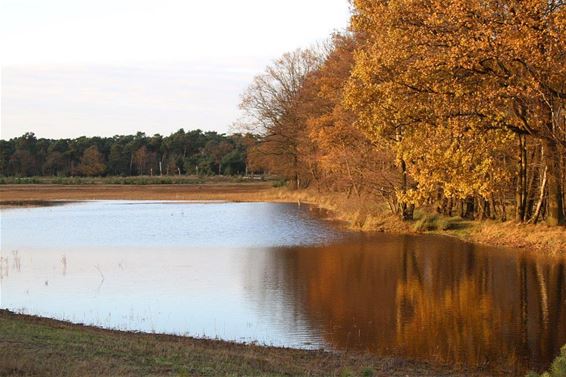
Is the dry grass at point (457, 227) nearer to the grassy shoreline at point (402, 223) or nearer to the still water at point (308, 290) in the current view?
the grassy shoreline at point (402, 223)

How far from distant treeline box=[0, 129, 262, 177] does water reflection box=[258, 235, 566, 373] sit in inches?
3332

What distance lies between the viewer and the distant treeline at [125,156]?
374 feet

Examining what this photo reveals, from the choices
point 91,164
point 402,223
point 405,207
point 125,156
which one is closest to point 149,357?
point 402,223

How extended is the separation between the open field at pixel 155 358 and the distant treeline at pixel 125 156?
9643 cm

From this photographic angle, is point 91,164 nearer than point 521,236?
No

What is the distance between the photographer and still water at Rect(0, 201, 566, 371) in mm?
14438

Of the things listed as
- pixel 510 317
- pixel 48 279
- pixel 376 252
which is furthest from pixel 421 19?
pixel 48 279

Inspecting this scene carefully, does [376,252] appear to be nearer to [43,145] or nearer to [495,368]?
[495,368]

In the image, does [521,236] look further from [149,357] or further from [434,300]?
[149,357]

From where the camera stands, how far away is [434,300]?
18.2m

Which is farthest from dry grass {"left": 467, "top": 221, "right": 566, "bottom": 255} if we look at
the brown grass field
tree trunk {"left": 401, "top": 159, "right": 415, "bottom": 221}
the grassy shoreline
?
the brown grass field

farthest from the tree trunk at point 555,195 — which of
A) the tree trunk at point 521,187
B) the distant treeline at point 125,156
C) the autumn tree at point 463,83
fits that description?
the distant treeline at point 125,156

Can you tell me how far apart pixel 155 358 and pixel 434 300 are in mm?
9138

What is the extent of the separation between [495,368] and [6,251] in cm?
2138
